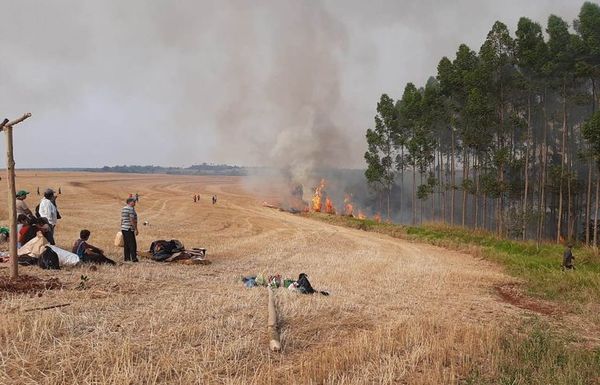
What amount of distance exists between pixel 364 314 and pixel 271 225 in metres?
28.5

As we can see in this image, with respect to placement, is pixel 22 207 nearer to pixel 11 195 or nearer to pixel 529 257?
pixel 11 195

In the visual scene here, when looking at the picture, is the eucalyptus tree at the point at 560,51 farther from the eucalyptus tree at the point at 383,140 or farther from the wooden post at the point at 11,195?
the wooden post at the point at 11,195

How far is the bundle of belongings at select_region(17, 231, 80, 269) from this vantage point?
12781 millimetres

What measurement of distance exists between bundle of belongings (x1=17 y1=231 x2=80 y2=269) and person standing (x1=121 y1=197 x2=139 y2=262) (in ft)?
7.35

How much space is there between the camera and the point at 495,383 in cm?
675

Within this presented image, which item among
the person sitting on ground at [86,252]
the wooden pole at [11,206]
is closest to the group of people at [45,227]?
the person sitting on ground at [86,252]

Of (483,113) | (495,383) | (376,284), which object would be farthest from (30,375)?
(483,113)

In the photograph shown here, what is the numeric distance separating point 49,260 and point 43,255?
24 centimetres

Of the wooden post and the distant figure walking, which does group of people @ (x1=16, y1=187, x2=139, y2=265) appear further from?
the wooden post

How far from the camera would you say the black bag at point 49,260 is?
41.8 ft

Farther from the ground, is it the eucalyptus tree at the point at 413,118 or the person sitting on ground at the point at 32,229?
the eucalyptus tree at the point at 413,118

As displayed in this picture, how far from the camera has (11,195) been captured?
437 inches

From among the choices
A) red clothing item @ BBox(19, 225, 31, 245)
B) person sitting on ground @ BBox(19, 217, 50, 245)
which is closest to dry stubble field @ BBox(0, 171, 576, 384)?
person sitting on ground @ BBox(19, 217, 50, 245)

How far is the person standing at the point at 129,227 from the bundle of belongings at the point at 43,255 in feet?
7.35
